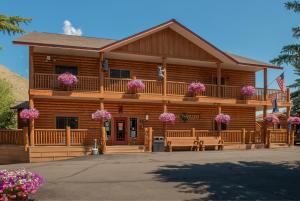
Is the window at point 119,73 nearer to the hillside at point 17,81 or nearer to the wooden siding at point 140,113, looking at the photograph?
the wooden siding at point 140,113

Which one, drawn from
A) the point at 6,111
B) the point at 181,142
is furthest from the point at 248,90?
the point at 6,111

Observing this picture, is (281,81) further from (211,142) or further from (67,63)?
(67,63)

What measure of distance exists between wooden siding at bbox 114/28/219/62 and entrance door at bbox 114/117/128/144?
4976 millimetres

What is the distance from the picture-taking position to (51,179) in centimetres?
1362

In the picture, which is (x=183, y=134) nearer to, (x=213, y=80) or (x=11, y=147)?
(x=213, y=80)

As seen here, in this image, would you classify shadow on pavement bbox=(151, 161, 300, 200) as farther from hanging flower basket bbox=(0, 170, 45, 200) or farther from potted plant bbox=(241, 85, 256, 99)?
potted plant bbox=(241, 85, 256, 99)

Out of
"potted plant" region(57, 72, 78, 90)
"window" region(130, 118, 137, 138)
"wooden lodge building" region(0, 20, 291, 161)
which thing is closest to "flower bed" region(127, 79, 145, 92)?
"wooden lodge building" region(0, 20, 291, 161)

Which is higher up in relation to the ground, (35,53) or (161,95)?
(35,53)

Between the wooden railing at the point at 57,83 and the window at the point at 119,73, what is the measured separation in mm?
2255

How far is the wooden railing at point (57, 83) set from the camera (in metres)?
22.7

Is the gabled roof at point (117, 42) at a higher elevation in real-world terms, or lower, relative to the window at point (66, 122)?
higher

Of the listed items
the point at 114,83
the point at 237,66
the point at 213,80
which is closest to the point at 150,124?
the point at 114,83

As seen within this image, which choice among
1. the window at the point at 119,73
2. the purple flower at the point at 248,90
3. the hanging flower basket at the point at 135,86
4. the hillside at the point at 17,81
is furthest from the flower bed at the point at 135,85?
the hillside at the point at 17,81

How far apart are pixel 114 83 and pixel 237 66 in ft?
32.7
